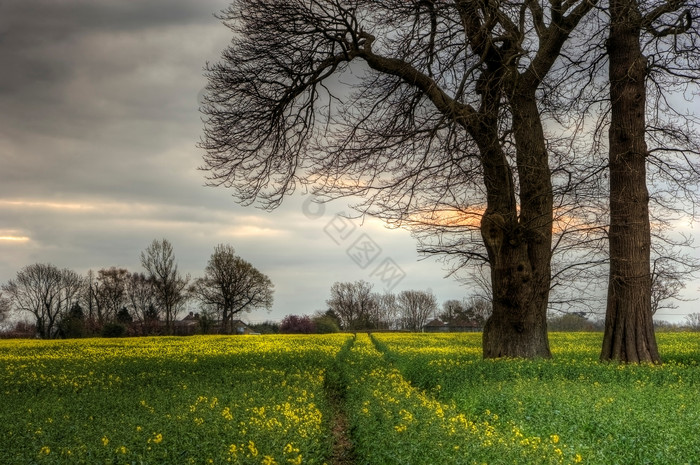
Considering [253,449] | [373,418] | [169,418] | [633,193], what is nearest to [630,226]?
[633,193]

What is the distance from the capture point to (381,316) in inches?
4085

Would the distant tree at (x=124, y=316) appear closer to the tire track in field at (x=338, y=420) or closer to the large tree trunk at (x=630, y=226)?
the tire track in field at (x=338, y=420)

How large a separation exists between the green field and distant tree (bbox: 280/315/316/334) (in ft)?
223

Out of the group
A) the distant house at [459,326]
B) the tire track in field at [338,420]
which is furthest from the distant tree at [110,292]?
the tire track in field at [338,420]

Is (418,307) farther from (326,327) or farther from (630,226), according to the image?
(630,226)

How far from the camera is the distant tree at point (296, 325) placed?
83.7 metres

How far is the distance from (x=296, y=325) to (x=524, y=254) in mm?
70054

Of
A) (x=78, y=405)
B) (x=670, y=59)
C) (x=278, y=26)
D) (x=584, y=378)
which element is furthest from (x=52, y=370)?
(x=670, y=59)

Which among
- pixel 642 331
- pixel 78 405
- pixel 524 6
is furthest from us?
pixel 642 331

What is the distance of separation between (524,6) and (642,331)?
944 centimetres

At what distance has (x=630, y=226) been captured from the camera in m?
17.7

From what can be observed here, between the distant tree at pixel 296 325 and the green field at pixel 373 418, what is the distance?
6787cm

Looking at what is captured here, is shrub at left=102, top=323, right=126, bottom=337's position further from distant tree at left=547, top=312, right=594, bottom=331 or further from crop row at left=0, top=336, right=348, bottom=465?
distant tree at left=547, top=312, right=594, bottom=331

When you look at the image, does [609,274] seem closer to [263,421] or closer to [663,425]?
[663,425]
